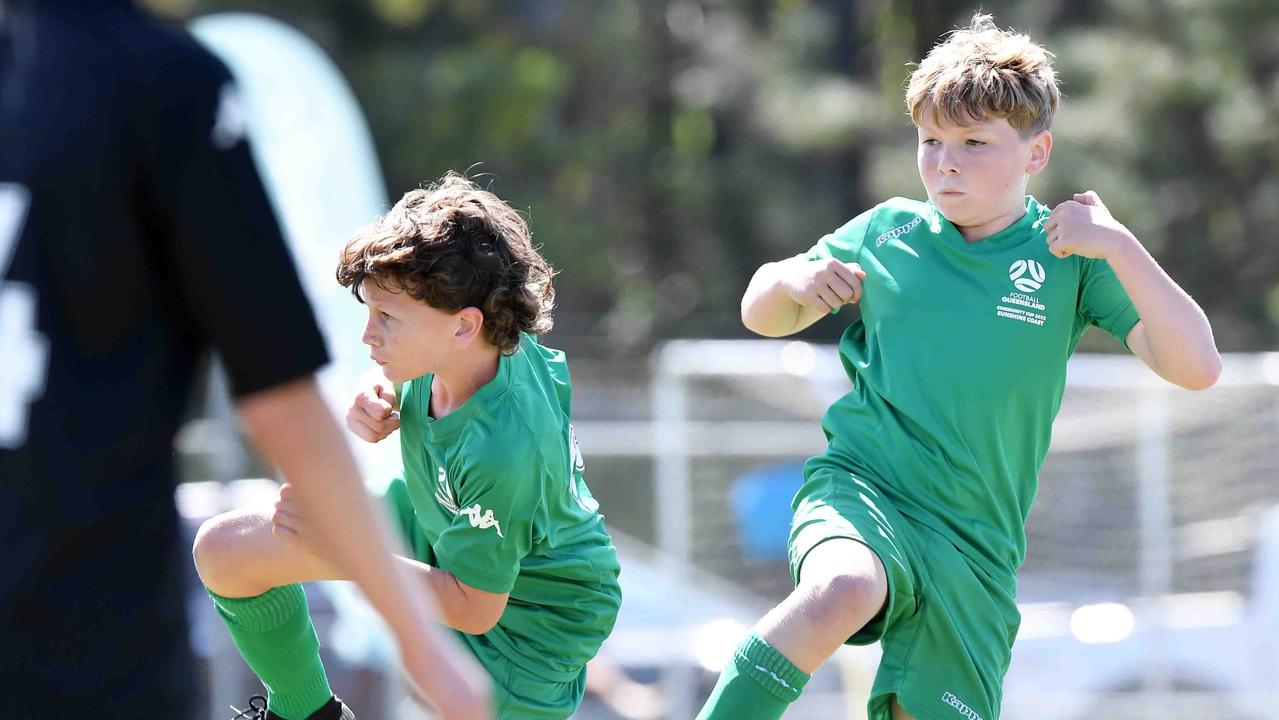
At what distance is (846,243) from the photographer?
3.31m

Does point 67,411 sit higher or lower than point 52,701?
higher

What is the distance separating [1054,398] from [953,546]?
1.23 feet

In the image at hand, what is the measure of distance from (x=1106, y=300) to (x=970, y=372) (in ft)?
1.07

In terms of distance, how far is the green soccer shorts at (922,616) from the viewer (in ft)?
9.95

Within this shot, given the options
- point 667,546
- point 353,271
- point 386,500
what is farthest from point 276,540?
point 667,546

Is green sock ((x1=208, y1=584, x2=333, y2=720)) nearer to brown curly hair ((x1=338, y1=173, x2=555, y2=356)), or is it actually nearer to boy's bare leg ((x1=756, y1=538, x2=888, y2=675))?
brown curly hair ((x1=338, y1=173, x2=555, y2=356))

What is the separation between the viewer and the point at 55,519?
1.65 meters

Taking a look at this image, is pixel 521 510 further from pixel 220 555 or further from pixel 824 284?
pixel 824 284

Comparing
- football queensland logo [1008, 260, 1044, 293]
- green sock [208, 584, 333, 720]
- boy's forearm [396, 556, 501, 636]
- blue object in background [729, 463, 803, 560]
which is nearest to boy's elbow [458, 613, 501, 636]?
boy's forearm [396, 556, 501, 636]

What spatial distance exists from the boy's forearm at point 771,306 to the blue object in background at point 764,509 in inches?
206

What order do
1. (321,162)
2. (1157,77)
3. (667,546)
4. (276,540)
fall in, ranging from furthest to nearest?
(1157,77) → (667,546) → (321,162) → (276,540)

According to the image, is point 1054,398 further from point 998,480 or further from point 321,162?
point 321,162

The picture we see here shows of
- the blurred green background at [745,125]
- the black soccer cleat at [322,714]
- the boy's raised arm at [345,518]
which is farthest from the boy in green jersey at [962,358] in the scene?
the blurred green background at [745,125]

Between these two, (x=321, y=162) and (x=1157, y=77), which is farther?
(x=1157, y=77)
